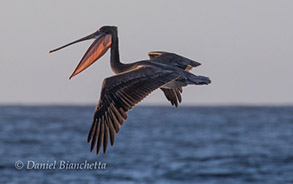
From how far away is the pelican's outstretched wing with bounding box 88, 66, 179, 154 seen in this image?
10625 millimetres

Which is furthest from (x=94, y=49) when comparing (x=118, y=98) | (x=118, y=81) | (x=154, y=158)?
(x=154, y=158)

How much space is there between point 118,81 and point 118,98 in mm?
294

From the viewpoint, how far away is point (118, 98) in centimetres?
1074

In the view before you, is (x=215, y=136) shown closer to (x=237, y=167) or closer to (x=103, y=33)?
(x=237, y=167)

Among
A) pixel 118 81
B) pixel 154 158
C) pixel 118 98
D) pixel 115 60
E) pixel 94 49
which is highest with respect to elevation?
pixel 94 49

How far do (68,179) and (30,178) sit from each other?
1.91 meters

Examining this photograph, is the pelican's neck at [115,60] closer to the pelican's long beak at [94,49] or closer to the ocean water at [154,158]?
the pelican's long beak at [94,49]

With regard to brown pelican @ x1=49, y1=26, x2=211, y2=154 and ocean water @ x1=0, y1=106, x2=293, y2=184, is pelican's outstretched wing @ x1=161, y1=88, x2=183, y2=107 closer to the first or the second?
brown pelican @ x1=49, y1=26, x2=211, y2=154

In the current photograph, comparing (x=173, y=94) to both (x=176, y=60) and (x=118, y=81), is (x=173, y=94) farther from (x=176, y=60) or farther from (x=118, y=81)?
(x=118, y=81)

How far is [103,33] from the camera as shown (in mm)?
12203

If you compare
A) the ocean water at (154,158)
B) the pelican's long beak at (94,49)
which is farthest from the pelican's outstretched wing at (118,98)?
the ocean water at (154,158)

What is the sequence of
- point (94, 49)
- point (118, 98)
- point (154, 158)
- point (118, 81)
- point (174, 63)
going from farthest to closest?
point (154, 158) < point (174, 63) < point (94, 49) < point (118, 81) < point (118, 98)

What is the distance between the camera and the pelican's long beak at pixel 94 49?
38.0 ft

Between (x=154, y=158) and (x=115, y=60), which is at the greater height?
(x=115, y=60)
